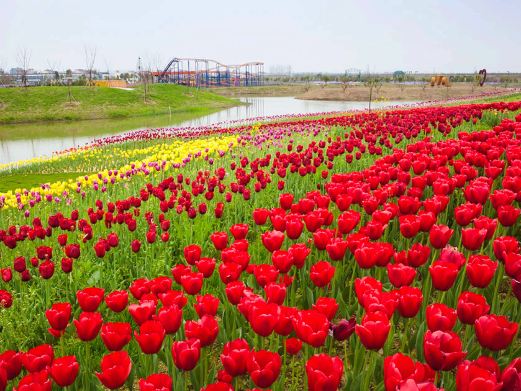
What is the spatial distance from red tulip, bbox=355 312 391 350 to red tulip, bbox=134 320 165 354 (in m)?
0.85

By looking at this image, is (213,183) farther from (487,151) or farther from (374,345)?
(374,345)

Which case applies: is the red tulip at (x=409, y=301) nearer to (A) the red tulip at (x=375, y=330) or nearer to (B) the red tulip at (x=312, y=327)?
(A) the red tulip at (x=375, y=330)

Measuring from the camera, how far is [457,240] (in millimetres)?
3990

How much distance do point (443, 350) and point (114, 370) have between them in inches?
49.2

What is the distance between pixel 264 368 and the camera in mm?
1703

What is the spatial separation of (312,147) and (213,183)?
8.99 feet

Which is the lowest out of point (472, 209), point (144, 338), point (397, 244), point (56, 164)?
point (56, 164)

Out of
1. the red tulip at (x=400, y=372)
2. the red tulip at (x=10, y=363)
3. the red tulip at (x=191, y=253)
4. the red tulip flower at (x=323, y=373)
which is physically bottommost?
the red tulip at (x=10, y=363)

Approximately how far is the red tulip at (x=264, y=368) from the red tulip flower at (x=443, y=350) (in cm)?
57

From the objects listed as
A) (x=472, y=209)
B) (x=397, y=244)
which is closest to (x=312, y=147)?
(x=397, y=244)

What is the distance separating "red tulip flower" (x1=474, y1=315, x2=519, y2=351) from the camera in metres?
1.80

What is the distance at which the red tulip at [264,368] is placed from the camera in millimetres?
1696

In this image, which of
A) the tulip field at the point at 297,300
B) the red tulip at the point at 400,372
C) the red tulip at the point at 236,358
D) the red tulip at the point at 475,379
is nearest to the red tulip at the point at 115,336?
the tulip field at the point at 297,300

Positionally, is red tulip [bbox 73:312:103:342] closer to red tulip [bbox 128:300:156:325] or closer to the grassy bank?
red tulip [bbox 128:300:156:325]
